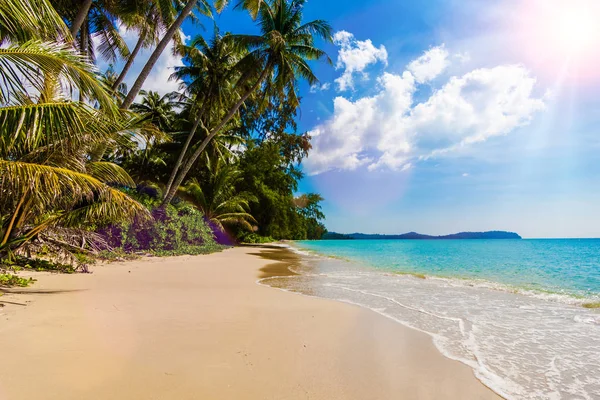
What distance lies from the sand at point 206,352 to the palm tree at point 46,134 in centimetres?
126

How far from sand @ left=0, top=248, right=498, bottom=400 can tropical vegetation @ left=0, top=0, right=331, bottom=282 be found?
5.03 ft

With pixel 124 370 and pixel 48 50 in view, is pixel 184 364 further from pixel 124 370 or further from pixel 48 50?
pixel 48 50

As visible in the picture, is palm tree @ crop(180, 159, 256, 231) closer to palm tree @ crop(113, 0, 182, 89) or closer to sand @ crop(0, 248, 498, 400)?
palm tree @ crop(113, 0, 182, 89)

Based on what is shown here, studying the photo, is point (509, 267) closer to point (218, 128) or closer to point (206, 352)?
point (218, 128)

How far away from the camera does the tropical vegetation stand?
409 centimetres

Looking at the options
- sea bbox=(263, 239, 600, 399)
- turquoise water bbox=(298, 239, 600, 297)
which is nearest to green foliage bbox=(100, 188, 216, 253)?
sea bbox=(263, 239, 600, 399)

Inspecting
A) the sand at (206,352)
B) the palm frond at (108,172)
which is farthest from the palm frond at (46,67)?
the sand at (206,352)

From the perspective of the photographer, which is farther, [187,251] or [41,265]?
[187,251]

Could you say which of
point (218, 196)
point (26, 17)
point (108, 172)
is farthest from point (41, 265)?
point (218, 196)

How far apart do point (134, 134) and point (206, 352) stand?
5.03 metres

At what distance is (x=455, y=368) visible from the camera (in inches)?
114

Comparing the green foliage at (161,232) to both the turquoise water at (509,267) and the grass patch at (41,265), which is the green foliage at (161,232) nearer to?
the grass patch at (41,265)

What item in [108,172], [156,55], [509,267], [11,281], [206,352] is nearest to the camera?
[206,352]

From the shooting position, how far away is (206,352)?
9.29 feet
